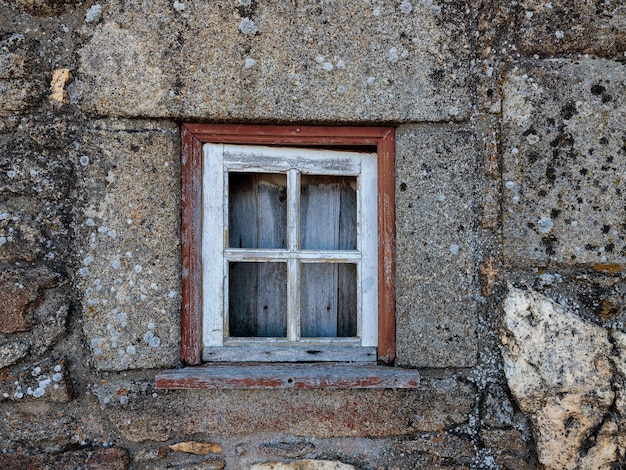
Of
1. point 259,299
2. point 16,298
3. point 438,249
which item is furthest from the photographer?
point 259,299

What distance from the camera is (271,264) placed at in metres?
2.07

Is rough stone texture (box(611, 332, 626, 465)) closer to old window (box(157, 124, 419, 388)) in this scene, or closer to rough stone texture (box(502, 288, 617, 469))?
rough stone texture (box(502, 288, 617, 469))

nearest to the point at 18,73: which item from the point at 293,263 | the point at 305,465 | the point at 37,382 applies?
the point at 37,382

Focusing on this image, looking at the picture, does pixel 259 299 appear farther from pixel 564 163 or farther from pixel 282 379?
pixel 564 163

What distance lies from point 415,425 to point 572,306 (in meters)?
0.71

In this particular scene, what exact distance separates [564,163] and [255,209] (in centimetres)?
116

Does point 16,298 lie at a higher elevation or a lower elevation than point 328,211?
lower

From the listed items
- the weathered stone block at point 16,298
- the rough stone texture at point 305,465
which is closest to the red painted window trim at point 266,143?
the rough stone texture at point 305,465

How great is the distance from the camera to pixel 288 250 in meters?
1.99

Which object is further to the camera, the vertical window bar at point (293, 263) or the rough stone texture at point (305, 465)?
the vertical window bar at point (293, 263)

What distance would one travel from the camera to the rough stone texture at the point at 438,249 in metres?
1.90

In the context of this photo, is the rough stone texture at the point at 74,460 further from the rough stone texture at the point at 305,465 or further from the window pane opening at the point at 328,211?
the window pane opening at the point at 328,211

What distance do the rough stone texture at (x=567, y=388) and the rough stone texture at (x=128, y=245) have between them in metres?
1.30

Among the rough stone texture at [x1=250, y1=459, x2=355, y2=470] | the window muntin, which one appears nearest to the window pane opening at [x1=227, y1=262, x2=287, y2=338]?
the window muntin
